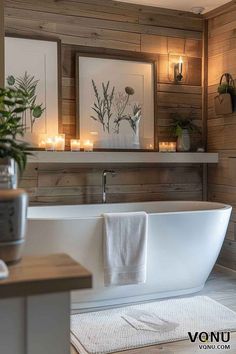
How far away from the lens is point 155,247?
316 cm

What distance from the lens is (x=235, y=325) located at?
9.03 feet

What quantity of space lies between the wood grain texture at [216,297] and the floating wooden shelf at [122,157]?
117 centimetres

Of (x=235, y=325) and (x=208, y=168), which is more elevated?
(x=208, y=168)

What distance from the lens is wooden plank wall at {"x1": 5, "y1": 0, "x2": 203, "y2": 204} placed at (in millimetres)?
3912

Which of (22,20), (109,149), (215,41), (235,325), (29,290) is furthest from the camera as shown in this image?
(215,41)

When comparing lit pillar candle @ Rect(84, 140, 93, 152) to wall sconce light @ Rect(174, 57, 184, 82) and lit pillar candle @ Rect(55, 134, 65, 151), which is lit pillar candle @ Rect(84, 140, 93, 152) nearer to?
lit pillar candle @ Rect(55, 134, 65, 151)

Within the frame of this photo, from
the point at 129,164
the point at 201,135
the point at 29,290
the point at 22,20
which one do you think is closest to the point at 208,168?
the point at 201,135

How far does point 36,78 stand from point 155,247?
75.7 inches

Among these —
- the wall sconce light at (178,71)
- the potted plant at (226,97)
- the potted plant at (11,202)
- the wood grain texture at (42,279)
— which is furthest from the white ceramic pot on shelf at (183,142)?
the wood grain texture at (42,279)

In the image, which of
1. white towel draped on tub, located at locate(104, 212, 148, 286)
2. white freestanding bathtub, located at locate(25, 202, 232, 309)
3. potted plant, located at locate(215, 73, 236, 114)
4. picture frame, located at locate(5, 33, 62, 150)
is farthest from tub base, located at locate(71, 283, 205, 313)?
potted plant, located at locate(215, 73, 236, 114)

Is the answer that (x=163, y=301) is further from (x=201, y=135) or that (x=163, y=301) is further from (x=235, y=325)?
(x=201, y=135)

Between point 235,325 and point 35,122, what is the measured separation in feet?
7.95

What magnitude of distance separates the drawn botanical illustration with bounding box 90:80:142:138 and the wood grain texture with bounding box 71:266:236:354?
5.34 ft

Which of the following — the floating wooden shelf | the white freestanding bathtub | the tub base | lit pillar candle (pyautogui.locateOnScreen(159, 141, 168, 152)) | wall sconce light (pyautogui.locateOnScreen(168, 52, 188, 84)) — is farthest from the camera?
wall sconce light (pyautogui.locateOnScreen(168, 52, 188, 84))
